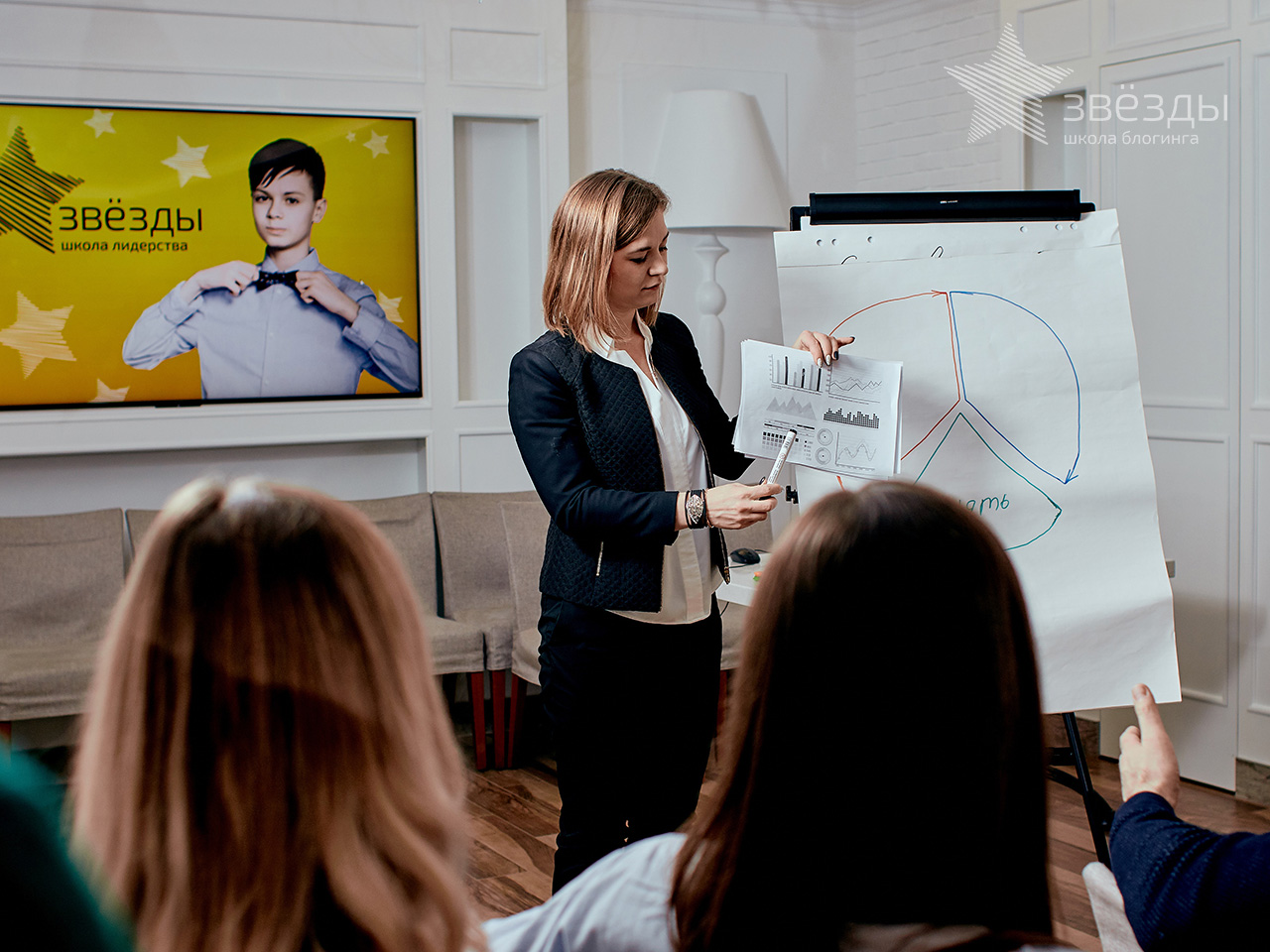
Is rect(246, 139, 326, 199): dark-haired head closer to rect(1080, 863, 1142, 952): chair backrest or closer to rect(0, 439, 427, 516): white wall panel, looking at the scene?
rect(0, 439, 427, 516): white wall panel

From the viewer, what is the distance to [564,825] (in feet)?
6.49

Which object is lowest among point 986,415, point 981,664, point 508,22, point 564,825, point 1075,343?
point 564,825

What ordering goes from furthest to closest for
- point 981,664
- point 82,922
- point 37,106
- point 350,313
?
point 350,313
point 37,106
point 981,664
point 82,922

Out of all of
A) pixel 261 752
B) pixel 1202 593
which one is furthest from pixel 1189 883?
pixel 1202 593

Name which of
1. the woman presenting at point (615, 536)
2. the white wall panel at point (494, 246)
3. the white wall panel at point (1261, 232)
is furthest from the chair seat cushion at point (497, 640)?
the white wall panel at point (1261, 232)

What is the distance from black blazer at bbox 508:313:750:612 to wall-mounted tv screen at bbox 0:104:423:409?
2282 millimetres

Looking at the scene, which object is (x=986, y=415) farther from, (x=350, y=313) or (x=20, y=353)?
(x=20, y=353)

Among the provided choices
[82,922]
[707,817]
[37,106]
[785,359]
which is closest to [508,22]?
[37,106]

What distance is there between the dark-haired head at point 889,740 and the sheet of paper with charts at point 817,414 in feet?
3.91

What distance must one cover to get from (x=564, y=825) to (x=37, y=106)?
2.97 meters

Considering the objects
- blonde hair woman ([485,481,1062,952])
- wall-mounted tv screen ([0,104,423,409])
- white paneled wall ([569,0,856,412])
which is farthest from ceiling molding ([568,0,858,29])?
blonde hair woman ([485,481,1062,952])

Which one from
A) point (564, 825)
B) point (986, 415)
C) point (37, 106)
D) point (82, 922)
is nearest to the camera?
point (82, 922)

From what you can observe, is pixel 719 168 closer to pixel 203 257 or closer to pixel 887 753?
pixel 203 257

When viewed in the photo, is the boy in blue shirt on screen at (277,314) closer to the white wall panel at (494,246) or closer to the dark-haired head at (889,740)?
the white wall panel at (494,246)
